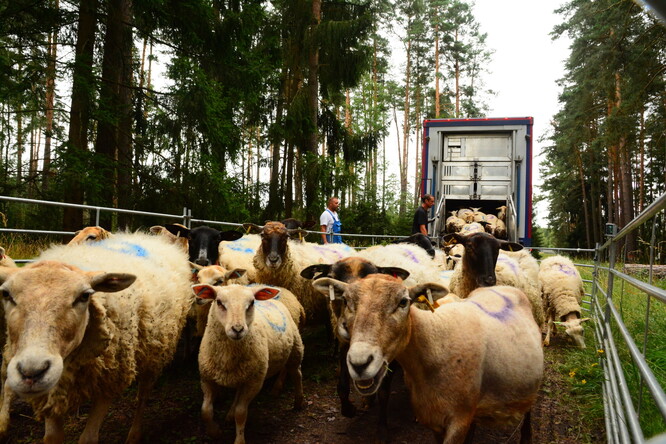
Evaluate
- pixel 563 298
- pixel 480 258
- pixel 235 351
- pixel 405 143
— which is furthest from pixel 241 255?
pixel 405 143

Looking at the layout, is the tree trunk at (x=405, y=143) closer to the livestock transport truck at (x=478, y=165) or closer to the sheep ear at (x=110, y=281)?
the livestock transport truck at (x=478, y=165)

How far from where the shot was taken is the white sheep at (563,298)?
669 cm

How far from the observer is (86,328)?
2881 mm

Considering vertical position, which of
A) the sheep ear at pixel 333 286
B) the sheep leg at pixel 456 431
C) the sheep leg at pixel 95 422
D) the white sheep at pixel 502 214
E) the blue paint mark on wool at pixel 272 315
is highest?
the white sheep at pixel 502 214

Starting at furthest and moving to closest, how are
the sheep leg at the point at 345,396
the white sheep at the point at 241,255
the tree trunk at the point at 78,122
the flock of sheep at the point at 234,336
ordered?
the tree trunk at the point at 78,122
the white sheep at the point at 241,255
the sheep leg at the point at 345,396
the flock of sheep at the point at 234,336

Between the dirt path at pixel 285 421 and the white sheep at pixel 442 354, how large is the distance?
806 millimetres

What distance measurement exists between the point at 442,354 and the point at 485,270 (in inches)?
100

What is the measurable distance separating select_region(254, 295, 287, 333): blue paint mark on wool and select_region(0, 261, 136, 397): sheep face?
1.88 m

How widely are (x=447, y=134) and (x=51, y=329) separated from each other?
10.7 metres

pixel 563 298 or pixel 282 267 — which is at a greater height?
pixel 282 267

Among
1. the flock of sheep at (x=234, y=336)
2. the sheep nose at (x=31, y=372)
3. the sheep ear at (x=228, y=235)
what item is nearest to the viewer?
the sheep nose at (x=31, y=372)

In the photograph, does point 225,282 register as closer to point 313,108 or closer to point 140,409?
point 140,409

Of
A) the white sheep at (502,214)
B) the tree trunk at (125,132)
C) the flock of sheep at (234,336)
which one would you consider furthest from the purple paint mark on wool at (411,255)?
the tree trunk at (125,132)

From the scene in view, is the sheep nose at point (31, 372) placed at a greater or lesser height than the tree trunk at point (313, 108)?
lesser
